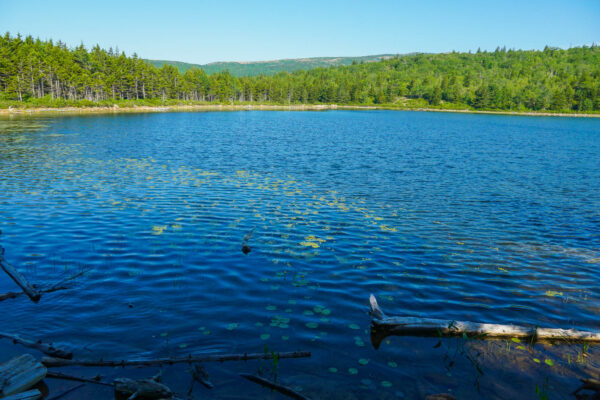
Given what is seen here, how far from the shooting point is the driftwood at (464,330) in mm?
9328

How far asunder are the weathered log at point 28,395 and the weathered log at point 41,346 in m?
1.52

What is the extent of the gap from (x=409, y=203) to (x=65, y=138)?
52.2 m

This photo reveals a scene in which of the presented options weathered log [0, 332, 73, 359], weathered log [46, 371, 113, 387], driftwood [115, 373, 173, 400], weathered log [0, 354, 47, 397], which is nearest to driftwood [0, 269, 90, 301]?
weathered log [0, 332, 73, 359]

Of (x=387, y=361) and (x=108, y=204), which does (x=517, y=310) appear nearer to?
(x=387, y=361)

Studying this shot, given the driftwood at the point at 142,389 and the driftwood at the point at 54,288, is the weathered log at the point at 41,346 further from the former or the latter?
the driftwood at the point at 54,288

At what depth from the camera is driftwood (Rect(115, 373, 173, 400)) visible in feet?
21.4

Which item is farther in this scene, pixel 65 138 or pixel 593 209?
pixel 65 138

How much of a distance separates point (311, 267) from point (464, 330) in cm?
584

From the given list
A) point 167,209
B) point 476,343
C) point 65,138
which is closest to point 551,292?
point 476,343

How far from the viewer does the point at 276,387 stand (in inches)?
285

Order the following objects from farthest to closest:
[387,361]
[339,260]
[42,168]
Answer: [42,168] → [339,260] → [387,361]

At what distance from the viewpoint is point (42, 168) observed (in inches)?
1271

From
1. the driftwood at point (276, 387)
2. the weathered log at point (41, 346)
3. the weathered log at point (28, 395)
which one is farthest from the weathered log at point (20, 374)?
the driftwood at point (276, 387)

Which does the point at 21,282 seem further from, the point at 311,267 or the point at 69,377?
the point at 311,267
